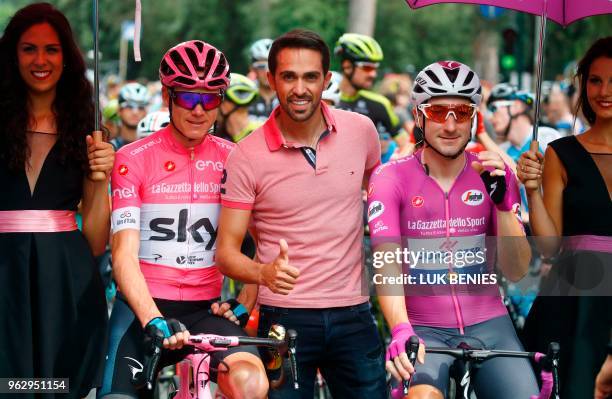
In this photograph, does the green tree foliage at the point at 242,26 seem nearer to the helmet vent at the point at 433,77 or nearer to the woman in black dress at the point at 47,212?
the woman in black dress at the point at 47,212

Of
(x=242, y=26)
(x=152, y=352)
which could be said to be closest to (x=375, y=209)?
(x=152, y=352)

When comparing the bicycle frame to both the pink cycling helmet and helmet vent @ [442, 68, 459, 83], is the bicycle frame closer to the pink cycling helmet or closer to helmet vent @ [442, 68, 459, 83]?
the pink cycling helmet

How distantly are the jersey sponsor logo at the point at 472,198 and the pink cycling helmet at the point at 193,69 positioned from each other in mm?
1506

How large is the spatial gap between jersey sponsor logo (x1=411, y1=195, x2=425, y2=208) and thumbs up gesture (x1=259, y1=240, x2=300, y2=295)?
866 millimetres

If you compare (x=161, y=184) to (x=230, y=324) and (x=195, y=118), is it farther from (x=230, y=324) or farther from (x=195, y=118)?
(x=230, y=324)

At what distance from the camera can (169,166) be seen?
20.5 feet

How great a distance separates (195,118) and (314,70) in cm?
73

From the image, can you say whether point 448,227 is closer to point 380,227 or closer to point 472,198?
point 472,198

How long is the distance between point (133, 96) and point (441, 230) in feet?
27.9

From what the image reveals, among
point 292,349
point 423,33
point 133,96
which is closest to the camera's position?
point 292,349

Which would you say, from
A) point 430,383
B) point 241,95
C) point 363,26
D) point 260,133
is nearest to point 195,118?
point 260,133

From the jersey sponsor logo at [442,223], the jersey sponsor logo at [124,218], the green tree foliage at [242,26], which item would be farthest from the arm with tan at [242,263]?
the green tree foliage at [242,26]

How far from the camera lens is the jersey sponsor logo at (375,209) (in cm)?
587

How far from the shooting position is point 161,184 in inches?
244
